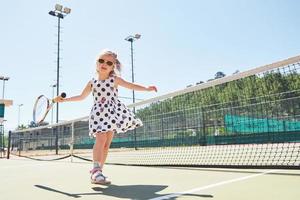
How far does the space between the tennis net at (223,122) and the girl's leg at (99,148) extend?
1725 millimetres

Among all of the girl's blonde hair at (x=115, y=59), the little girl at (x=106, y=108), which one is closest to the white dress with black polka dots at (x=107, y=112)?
the little girl at (x=106, y=108)

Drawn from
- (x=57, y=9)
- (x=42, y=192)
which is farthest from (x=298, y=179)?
(x=57, y=9)

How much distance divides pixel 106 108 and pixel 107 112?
63 mm

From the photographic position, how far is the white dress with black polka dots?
360 centimetres

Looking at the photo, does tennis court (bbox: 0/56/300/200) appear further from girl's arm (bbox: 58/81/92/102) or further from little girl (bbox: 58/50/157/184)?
girl's arm (bbox: 58/81/92/102)

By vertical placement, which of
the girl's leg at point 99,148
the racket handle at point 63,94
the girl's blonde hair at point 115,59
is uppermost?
the girl's blonde hair at point 115,59

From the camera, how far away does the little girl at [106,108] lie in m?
3.58

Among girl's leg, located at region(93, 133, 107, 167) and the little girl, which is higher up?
the little girl

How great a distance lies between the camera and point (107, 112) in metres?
3.67

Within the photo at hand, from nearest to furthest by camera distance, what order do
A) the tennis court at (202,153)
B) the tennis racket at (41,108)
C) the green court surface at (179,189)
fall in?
the green court surface at (179,189) < the tennis court at (202,153) < the tennis racket at (41,108)

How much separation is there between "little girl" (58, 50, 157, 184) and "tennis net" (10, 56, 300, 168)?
1332 mm

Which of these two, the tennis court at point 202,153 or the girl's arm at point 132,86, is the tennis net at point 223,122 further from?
the girl's arm at point 132,86

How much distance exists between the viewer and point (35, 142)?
17781mm

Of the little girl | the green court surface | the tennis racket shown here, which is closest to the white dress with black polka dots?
the little girl
